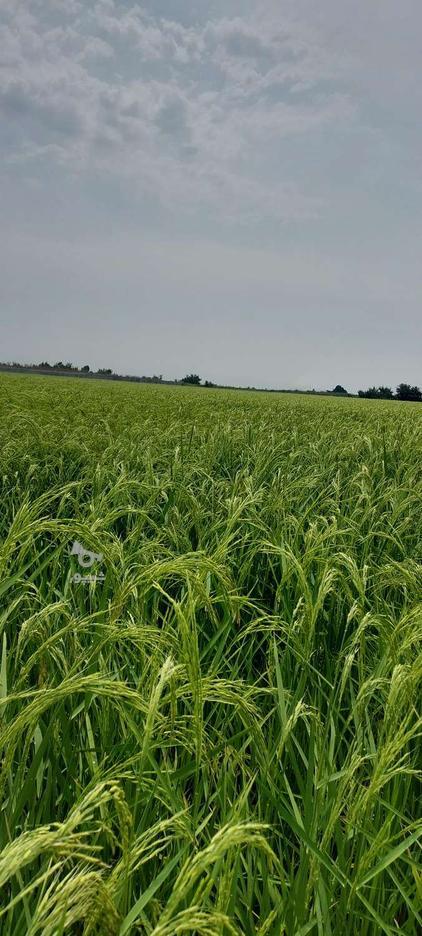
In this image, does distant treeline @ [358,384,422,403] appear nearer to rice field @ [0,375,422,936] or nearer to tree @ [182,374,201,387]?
tree @ [182,374,201,387]

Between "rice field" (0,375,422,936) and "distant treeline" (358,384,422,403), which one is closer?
"rice field" (0,375,422,936)

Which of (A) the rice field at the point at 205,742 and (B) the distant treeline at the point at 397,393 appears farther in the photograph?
(B) the distant treeline at the point at 397,393

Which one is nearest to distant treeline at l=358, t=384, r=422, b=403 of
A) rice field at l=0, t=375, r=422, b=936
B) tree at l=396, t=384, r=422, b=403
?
tree at l=396, t=384, r=422, b=403

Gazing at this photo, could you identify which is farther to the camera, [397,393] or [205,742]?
[397,393]

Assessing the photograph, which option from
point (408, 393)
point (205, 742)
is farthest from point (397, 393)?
point (205, 742)

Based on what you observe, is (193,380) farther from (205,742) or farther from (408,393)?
(205,742)

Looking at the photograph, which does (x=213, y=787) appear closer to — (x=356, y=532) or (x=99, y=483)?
(x=356, y=532)

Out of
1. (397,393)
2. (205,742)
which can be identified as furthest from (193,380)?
(205,742)

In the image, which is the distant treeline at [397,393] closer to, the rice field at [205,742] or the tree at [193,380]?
the tree at [193,380]

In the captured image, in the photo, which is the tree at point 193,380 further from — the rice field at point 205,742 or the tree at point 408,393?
the rice field at point 205,742

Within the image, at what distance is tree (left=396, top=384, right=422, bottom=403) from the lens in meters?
85.6

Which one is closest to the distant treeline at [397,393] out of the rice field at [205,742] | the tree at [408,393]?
the tree at [408,393]

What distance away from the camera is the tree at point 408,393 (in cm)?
8561

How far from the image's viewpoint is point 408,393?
286 ft
